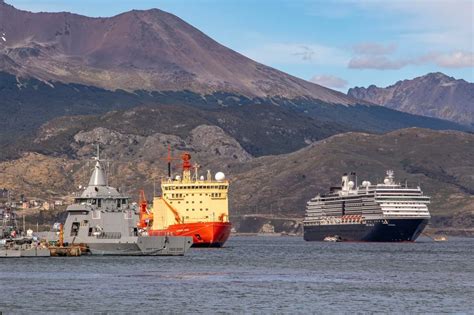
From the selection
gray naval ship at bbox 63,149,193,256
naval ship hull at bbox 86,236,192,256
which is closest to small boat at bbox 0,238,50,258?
gray naval ship at bbox 63,149,193,256

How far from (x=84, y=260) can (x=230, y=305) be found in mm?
58060

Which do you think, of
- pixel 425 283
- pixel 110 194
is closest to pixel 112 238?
pixel 110 194

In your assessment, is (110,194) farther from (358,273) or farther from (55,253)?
(358,273)

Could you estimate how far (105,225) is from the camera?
15588 centimetres

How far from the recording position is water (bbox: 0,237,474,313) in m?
92.1

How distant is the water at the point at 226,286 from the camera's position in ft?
302

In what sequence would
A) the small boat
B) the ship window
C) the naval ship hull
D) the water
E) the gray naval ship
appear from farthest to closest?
the naval ship hull → the ship window → the small boat → the gray naval ship → the water

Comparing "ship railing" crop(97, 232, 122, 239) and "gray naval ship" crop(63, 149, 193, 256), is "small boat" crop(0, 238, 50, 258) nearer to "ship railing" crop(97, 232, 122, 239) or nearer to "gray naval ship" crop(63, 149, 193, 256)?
"gray naval ship" crop(63, 149, 193, 256)

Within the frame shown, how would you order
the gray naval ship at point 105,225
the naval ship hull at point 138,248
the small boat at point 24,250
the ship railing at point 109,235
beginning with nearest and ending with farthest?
the gray naval ship at point 105,225
the small boat at point 24,250
the ship railing at point 109,235
the naval ship hull at point 138,248

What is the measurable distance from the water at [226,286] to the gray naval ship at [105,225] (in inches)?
146

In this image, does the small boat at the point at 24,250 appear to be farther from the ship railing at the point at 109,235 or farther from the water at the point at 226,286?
the ship railing at the point at 109,235

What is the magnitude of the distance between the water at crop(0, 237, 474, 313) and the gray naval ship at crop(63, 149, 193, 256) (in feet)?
12.2

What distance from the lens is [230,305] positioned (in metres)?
92.9

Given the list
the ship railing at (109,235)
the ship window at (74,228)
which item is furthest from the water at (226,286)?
the ship window at (74,228)
